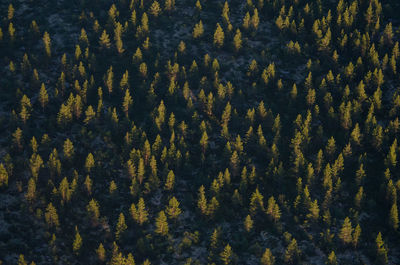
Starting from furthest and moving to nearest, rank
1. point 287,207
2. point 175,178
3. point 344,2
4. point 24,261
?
point 344,2 → point 175,178 → point 287,207 → point 24,261

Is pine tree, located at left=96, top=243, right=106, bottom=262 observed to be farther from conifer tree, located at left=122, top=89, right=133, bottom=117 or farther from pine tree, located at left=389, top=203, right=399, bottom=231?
pine tree, located at left=389, top=203, right=399, bottom=231

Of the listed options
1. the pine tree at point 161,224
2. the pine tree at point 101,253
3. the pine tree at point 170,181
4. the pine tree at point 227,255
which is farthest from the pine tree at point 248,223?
the pine tree at point 101,253

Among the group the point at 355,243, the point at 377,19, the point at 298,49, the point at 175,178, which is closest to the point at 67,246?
the point at 175,178

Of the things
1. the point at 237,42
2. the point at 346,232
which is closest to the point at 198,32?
the point at 237,42

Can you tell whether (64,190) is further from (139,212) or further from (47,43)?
(47,43)

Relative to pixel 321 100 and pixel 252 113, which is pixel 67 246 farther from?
pixel 321 100
